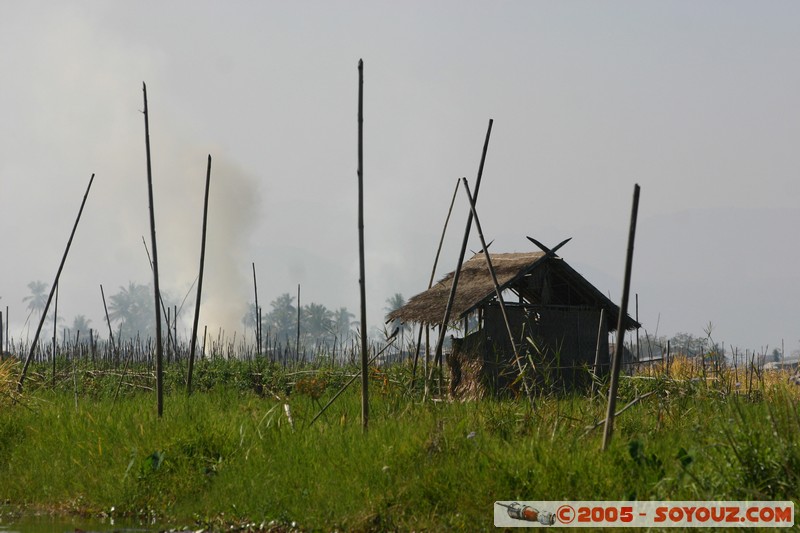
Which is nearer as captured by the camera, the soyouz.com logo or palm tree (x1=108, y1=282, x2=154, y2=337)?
the soyouz.com logo

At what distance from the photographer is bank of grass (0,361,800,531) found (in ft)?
21.4

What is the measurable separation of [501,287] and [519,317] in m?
0.82

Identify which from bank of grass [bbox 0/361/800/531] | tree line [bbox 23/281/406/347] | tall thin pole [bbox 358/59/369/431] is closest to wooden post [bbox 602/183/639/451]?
bank of grass [bbox 0/361/800/531]

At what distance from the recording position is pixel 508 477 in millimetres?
6832

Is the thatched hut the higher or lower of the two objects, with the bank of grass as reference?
higher

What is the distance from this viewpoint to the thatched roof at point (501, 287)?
14469 mm

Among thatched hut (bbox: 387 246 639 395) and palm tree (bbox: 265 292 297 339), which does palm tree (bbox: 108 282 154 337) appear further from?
thatched hut (bbox: 387 246 639 395)

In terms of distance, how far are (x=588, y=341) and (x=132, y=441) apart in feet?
30.8

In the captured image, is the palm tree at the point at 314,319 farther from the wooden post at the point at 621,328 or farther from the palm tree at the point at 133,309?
the wooden post at the point at 621,328

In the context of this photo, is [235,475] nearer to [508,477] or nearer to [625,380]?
[508,477]

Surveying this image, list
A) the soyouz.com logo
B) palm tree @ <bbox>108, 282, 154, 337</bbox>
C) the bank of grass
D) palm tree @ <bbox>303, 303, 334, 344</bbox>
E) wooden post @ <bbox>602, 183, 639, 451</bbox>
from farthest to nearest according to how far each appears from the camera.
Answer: palm tree @ <bbox>108, 282, 154, 337</bbox>, palm tree @ <bbox>303, 303, 334, 344</bbox>, wooden post @ <bbox>602, 183, 639, 451</bbox>, the bank of grass, the soyouz.com logo

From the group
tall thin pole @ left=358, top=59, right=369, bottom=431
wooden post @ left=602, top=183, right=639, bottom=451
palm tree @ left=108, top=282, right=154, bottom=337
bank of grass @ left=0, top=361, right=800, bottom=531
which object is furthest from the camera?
palm tree @ left=108, top=282, right=154, bottom=337

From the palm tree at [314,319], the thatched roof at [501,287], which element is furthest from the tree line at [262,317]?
the thatched roof at [501,287]

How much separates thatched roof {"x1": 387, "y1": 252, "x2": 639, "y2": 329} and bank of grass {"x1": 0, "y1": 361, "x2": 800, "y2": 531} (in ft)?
11.7
